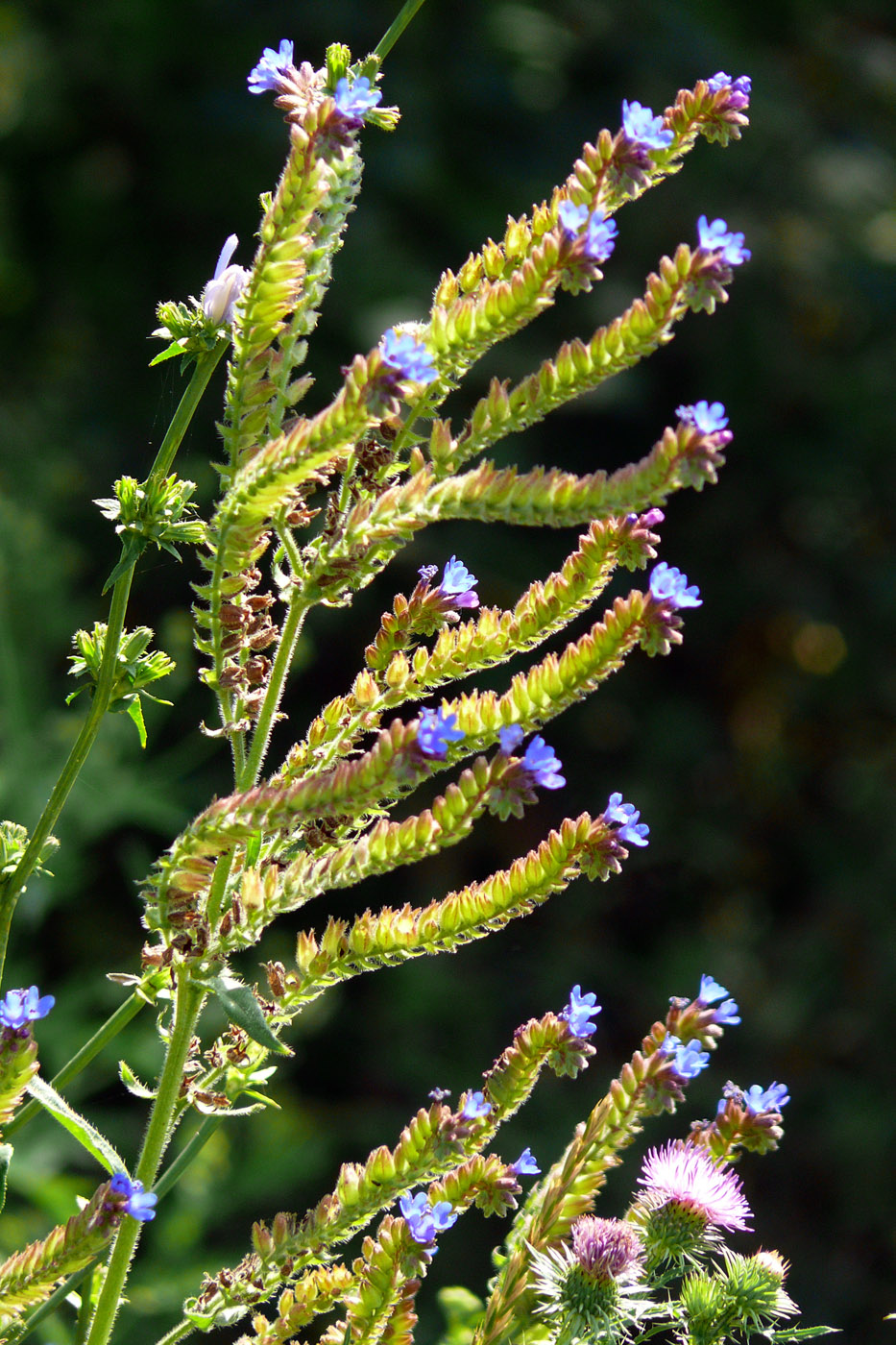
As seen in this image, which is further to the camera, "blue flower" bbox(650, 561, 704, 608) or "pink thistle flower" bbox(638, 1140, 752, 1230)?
"pink thistle flower" bbox(638, 1140, 752, 1230)

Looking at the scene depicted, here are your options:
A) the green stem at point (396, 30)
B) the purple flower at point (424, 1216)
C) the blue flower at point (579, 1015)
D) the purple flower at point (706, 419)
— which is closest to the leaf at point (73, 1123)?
the purple flower at point (424, 1216)

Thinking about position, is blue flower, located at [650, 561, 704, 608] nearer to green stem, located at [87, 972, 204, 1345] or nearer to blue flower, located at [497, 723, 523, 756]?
blue flower, located at [497, 723, 523, 756]

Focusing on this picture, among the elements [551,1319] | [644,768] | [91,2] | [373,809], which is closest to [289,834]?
[373,809]

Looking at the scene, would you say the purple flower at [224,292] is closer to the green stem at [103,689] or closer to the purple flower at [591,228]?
the green stem at [103,689]

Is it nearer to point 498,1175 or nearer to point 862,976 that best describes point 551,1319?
point 498,1175

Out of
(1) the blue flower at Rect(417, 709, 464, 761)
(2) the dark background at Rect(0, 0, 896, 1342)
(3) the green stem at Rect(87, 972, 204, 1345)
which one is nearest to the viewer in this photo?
(1) the blue flower at Rect(417, 709, 464, 761)

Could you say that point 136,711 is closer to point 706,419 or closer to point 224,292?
point 224,292

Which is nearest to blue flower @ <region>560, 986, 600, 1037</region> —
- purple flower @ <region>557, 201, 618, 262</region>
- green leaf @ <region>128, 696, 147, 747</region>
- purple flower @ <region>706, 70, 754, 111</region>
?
green leaf @ <region>128, 696, 147, 747</region>
